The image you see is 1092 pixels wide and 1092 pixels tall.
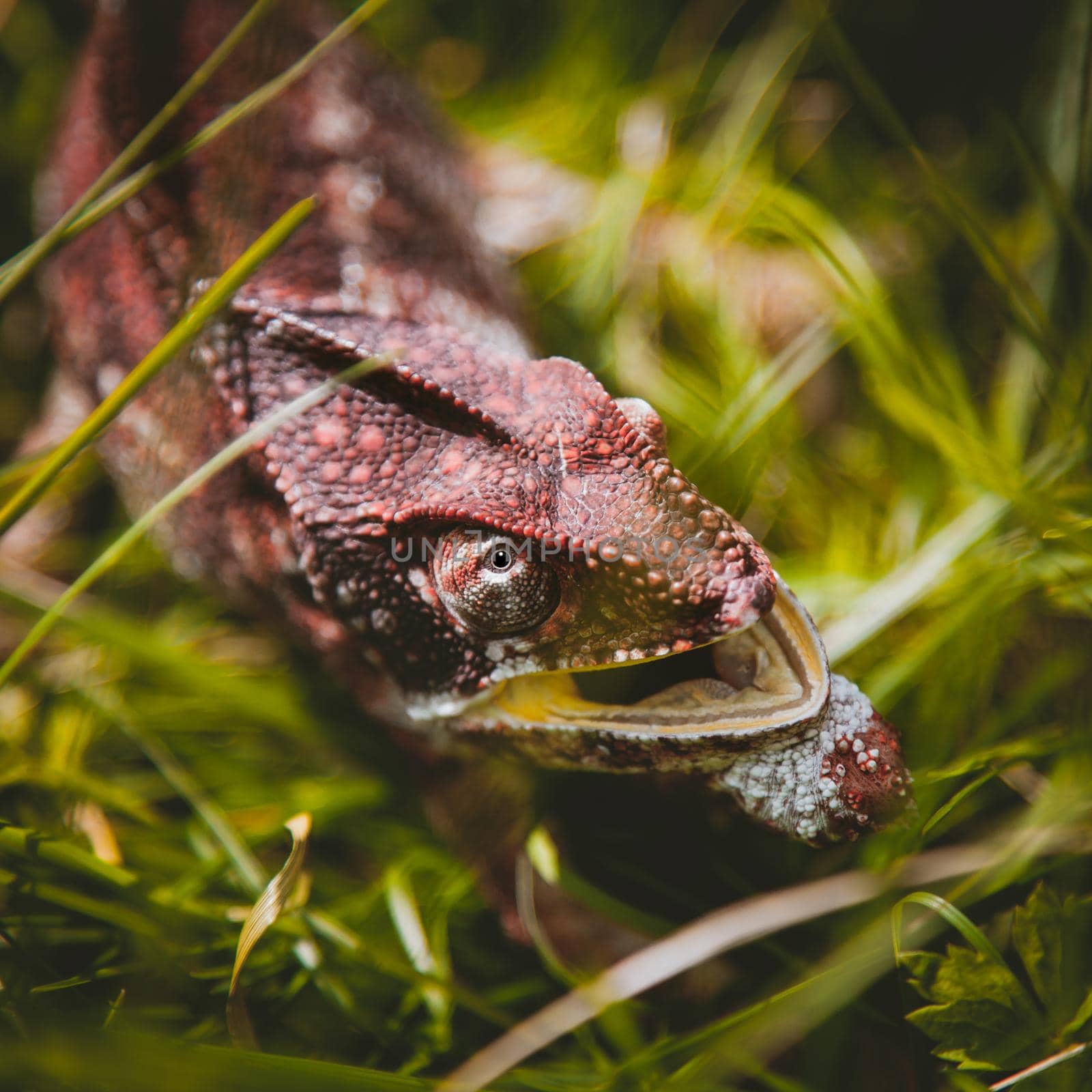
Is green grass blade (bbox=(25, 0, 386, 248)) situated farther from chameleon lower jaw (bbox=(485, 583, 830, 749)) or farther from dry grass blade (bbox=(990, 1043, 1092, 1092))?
dry grass blade (bbox=(990, 1043, 1092, 1092))

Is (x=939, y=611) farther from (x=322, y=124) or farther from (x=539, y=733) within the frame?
(x=322, y=124)

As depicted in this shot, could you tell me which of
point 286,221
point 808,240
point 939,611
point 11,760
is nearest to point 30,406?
point 11,760

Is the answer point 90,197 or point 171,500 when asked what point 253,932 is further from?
point 90,197

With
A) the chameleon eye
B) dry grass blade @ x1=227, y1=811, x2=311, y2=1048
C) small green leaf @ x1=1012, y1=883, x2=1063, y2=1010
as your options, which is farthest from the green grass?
the chameleon eye

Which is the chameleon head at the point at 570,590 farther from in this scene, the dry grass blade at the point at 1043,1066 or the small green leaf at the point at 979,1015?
the dry grass blade at the point at 1043,1066

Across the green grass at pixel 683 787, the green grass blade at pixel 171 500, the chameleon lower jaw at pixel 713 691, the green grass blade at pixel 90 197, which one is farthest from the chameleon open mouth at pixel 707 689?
the green grass blade at pixel 90 197

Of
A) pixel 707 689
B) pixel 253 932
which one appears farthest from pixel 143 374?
pixel 707 689
